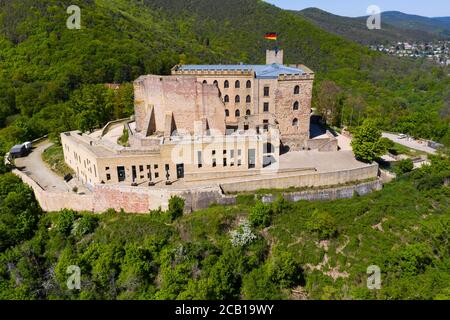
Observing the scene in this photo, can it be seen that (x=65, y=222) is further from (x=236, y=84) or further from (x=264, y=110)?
(x=264, y=110)

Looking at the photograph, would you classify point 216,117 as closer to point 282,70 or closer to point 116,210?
point 282,70

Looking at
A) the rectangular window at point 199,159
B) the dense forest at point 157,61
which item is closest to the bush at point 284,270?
the rectangular window at point 199,159

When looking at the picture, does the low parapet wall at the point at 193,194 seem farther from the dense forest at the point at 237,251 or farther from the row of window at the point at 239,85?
the row of window at the point at 239,85

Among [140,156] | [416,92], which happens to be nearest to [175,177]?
[140,156]

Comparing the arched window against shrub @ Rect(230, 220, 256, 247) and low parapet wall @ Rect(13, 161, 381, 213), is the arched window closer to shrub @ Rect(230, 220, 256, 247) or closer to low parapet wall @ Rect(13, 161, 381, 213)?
low parapet wall @ Rect(13, 161, 381, 213)

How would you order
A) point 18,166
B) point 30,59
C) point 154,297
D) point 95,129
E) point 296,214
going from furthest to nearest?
point 30,59 < point 95,129 < point 18,166 < point 296,214 < point 154,297

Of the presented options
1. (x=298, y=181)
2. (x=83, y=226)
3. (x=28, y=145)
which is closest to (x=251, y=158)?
(x=298, y=181)
